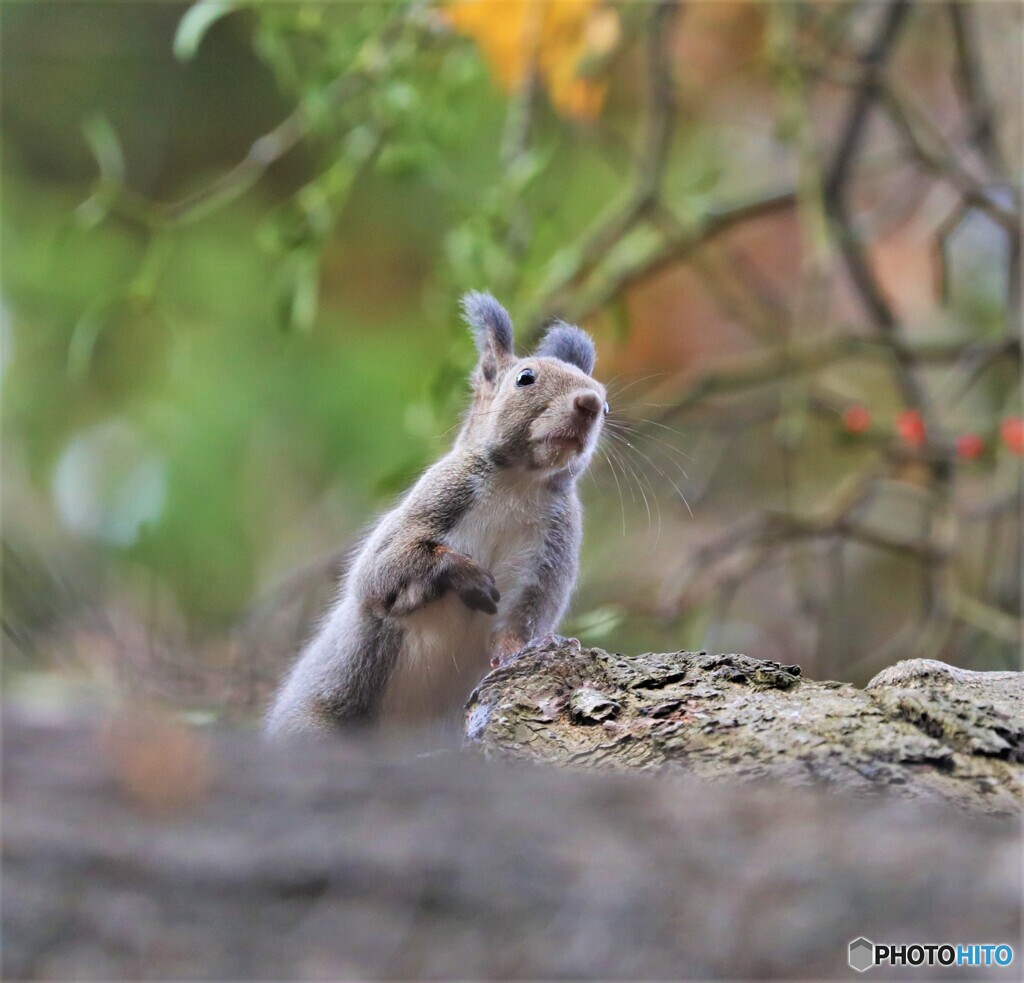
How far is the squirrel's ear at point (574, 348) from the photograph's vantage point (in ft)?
5.57

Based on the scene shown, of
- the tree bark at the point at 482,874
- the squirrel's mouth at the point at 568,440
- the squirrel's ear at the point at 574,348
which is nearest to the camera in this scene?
the tree bark at the point at 482,874

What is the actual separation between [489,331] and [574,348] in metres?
0.12

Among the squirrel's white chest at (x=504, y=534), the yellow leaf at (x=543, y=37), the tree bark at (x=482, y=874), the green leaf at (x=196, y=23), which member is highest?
the yellow leaf at (x=543, y=37)

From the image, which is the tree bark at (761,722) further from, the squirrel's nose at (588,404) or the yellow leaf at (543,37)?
the yellow leaf at (543,37)

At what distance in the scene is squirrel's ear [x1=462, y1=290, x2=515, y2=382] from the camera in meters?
1.71

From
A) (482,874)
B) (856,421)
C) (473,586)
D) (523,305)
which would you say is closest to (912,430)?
(856,421)

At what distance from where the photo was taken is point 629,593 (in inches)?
105

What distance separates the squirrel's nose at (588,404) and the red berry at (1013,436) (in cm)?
146

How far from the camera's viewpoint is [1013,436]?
2668 mm

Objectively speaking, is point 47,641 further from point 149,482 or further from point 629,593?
point 149,482

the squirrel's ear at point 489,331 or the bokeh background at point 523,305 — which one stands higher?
the bokeh background at point 523,305

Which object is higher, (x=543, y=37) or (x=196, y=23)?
(x=543, y=37)

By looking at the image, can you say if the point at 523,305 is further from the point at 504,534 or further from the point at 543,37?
the point at 504,534

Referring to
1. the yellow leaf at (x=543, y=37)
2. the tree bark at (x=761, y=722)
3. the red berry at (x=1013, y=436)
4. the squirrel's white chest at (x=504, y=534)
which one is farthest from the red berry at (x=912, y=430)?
the tree bark at (x=761, y=722)
